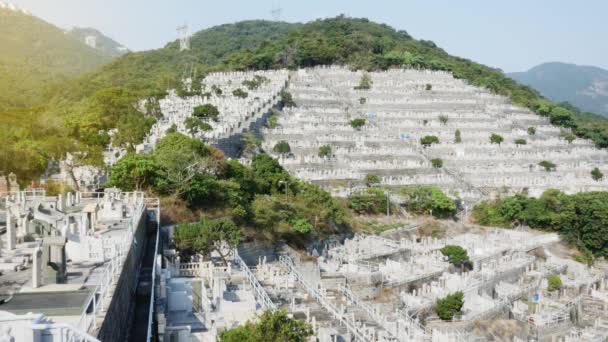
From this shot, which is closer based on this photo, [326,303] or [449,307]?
[326,303]

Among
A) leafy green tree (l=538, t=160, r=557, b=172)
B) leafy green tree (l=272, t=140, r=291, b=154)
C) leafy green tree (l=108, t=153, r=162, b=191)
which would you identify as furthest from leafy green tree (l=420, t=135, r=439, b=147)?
leafy green tree (l=108, t=153, r=162, b=191)

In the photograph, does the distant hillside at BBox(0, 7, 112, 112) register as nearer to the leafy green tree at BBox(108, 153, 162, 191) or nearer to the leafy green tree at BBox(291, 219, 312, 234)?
the leafy green tree at BBox(108, 153, 162, 191)

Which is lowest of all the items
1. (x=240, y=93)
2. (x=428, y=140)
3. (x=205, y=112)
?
(x=428, y=140)

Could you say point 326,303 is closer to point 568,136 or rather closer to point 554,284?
point 554,284

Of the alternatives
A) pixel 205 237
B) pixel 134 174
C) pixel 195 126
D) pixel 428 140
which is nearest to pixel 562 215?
pixel 428 140

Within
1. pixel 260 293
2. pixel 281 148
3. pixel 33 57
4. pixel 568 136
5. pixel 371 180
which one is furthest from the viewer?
pixel 33 57

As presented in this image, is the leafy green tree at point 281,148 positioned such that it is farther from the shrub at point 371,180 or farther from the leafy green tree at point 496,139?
the leafy green tree at point 496,139

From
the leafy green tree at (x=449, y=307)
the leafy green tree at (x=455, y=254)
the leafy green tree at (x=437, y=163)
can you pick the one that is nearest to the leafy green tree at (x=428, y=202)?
the leafy green tree at (x=437, y=163)
